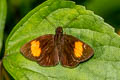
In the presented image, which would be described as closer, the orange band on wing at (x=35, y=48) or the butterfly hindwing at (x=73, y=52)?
the butterfly hindwing at (x=73, y=52)

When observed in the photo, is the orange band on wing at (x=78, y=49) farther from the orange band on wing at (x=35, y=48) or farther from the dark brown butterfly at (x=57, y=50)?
the orange band on wing at (x=35, y=48)

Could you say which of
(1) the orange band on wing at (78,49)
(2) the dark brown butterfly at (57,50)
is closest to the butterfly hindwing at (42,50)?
(2) the dark brown butterfly at (57,50)

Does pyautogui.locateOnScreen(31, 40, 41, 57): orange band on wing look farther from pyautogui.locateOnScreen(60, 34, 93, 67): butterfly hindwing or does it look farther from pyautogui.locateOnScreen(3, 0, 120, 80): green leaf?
pyautogui.locateOnScreen(60, 34, 93, 67): butterfly hindwing

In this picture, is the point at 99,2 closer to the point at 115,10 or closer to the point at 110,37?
the point at 115,10

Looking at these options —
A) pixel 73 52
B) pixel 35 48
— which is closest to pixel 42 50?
pixel 35 48

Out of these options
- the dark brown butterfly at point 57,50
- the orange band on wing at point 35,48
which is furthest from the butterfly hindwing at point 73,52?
the orange band on wing at point 35,48

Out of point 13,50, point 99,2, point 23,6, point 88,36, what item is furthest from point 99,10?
point 13,50

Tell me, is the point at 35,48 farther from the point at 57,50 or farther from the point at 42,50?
the point at 57,50
